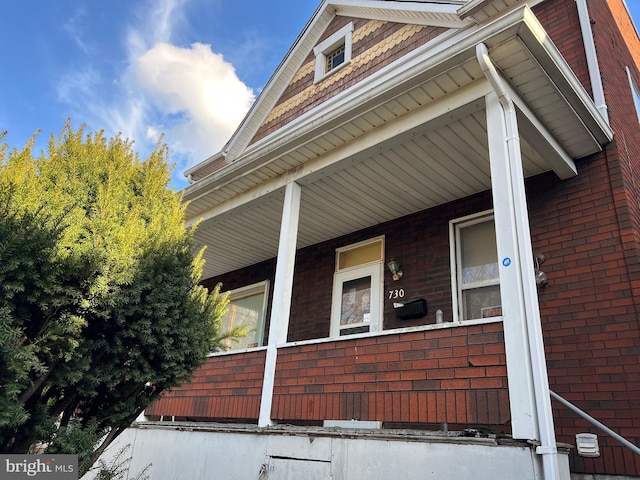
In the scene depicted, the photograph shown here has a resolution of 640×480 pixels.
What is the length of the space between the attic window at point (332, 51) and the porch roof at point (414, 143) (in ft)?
5.12

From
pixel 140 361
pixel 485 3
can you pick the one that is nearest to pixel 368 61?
pixel 485 3

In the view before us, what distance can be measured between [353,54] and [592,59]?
3.77 meters

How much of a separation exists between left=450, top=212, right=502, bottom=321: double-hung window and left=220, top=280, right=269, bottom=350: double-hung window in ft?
11.7

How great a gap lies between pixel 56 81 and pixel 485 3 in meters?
10.3

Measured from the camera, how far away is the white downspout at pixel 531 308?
2.79 meters

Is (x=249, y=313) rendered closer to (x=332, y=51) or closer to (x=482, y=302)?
(x=482, y=302)

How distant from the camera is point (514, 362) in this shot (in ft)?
10.0

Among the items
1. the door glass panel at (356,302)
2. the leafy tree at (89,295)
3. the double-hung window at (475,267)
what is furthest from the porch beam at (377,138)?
the door glass panel at (356,302)

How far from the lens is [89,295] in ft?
9.43

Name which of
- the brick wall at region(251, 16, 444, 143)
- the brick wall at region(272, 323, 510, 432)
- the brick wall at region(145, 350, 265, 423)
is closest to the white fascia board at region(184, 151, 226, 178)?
the brick wall at region(251, 16, 444, 143)

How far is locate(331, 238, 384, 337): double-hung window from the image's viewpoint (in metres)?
6.31

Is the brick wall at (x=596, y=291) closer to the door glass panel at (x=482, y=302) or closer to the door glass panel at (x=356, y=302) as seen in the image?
the door glass panel at (x=482, y=302)

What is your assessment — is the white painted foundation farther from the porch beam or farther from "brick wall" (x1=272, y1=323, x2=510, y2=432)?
the porch beam

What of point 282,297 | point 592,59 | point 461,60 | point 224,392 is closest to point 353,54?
point 592,59
